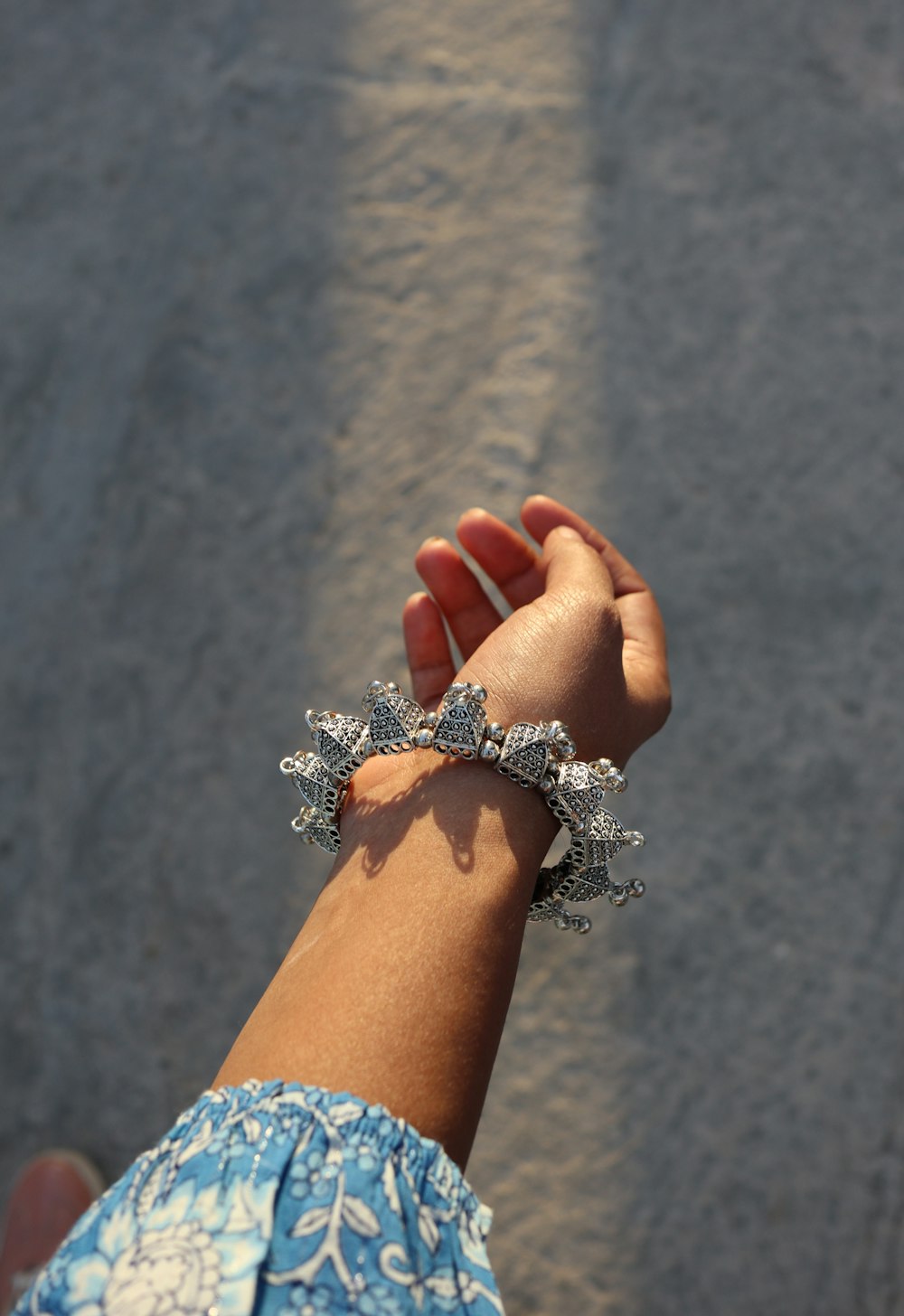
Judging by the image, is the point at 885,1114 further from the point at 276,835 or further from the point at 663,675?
the point at 276,835

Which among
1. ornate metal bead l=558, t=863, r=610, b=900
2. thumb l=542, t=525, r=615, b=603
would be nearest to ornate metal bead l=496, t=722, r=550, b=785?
ornate metal bead l=558, t=863, r=610, b=900

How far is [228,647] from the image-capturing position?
1789mm

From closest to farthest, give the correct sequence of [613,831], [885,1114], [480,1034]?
[480,1034] < [613,831] < [885,1114]

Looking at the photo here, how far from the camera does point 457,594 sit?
1453 millimetres

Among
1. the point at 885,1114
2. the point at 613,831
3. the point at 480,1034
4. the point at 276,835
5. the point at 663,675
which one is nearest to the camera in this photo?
the point at 480,1034

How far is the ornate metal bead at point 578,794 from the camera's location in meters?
1.00

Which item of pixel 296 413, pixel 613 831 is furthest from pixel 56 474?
pixel 613 831

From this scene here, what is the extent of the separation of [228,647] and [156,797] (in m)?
0.29

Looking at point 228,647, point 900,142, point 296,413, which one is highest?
point 900,142

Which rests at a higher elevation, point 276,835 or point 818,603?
point 818,603

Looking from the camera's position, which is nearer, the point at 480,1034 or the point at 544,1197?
the point at 480,1034

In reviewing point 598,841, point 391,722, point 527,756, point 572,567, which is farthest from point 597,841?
point 572,567

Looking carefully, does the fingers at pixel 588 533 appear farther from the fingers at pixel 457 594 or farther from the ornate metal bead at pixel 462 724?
the ornate metal bead at pixel 462 724

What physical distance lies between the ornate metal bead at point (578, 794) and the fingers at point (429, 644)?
45 centimetres
